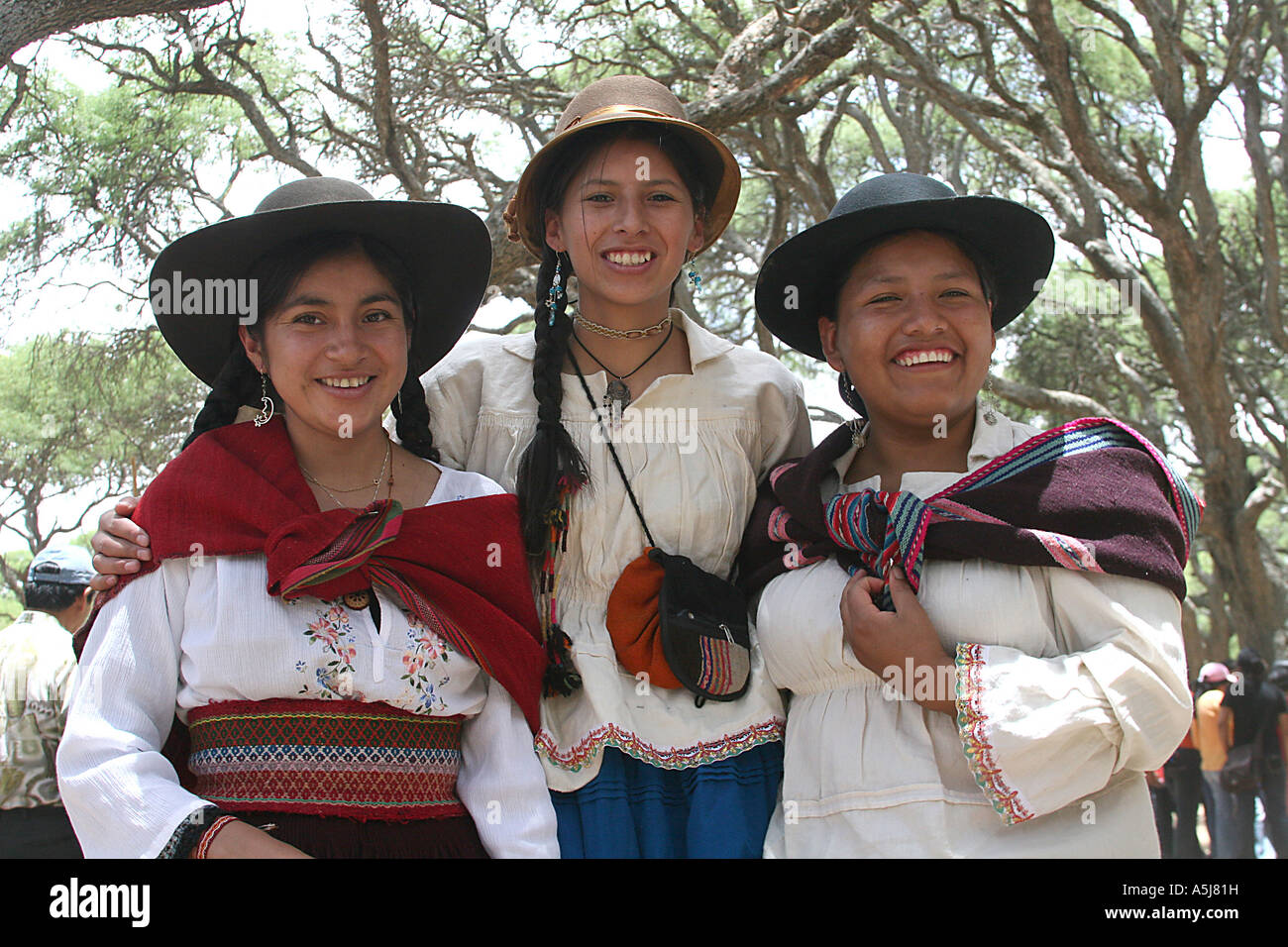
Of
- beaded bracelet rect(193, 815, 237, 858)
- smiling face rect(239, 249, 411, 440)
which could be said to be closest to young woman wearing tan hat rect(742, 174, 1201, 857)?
smiling face rect(239, 249, 411, 440)

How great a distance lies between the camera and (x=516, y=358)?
3.07 meters

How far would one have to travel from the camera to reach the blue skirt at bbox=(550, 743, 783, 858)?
2.55 metres

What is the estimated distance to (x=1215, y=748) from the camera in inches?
335

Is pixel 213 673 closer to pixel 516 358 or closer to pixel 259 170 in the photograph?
pixel 516 358

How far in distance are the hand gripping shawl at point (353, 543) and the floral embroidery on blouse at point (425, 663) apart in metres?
0.02

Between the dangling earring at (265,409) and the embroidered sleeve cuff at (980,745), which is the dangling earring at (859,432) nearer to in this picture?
the embroidered sleeve cuff at (980,745)

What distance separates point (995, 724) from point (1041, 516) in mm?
461

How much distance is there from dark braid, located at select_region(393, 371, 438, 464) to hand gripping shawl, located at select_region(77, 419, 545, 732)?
28cm

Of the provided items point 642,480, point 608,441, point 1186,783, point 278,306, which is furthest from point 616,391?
point 1186,783

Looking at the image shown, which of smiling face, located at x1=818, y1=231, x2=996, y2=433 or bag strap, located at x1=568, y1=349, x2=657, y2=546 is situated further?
bag strap, located at x1=568, y1=349, x2=657, y2=546

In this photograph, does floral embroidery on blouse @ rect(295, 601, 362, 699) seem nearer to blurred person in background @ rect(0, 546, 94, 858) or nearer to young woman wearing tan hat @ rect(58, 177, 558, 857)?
young woman wearing tan hat @ rect(58, 177, 558, 857)

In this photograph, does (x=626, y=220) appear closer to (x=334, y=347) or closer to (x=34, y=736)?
(x=334, y=347)

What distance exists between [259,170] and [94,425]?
3400mm

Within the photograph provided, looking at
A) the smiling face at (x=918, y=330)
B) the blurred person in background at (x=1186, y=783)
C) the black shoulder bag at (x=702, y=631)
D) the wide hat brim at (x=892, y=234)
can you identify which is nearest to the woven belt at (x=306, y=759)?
the black shoulder bag at (x=702, y=631)
